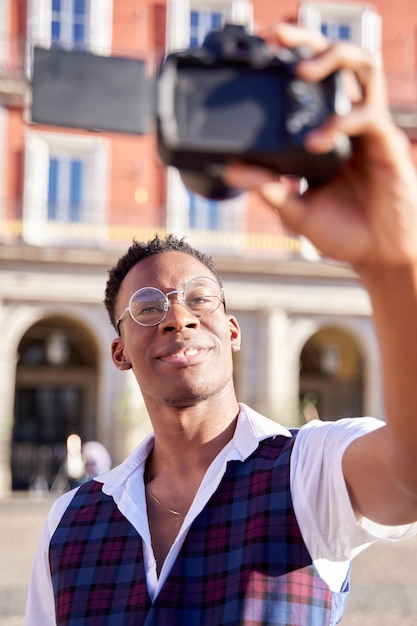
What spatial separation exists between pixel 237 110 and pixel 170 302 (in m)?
1.13

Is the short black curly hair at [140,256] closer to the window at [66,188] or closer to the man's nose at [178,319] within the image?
the man's nose at [178,319]

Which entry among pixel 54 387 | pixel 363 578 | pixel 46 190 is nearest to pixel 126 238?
pixel 46 190

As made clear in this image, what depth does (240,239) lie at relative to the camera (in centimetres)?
1698

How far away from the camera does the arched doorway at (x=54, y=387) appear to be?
1798 cm

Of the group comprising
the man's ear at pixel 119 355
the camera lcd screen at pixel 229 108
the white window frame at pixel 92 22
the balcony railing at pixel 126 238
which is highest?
the white window frame at pixel 92 22

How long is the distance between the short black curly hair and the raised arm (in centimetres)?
113

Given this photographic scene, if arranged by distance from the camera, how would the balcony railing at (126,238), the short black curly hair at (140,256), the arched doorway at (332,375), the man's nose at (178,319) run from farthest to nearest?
the arched doorway at (332,375) → the balcony railing at (126,238) → the short black curly hair at (140,256) → the man's nose at (178,319)

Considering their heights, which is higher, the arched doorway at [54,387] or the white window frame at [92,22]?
the white window frame at [92,22]

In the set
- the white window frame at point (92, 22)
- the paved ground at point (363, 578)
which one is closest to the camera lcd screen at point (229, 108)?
the paved ground at point (363, 578)

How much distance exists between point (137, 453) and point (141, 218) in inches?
587

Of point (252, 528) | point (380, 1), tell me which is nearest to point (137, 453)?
point (252, 528)

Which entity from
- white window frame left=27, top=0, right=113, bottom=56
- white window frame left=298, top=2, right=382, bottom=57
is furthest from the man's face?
white window frame left=298, top=2, right=382, bottom=57

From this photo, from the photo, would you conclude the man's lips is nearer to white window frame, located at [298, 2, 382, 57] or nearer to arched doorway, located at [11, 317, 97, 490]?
arched doorway, located at [11, 317, 97, 490]

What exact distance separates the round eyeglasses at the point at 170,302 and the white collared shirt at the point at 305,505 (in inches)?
11.1
